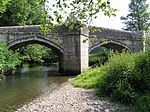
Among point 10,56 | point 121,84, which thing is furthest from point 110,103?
point 10,56

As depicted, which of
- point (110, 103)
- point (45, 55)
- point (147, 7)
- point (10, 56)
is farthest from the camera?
point (147, 7)

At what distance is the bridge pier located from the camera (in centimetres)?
1900

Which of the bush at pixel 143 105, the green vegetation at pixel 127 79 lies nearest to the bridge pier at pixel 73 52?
the green vegetation at pixel 127 79

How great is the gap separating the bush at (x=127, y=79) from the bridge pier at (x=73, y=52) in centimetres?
998

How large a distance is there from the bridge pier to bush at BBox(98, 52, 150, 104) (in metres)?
9.98

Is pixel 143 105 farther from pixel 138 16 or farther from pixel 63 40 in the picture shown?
pixel 138 16

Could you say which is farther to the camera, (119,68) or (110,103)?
(119,68)

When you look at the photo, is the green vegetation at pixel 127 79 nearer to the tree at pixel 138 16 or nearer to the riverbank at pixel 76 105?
the riverbank at pixel 76 105

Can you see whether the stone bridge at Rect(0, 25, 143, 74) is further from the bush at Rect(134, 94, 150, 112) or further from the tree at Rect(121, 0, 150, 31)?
the tree at Rect(121, 0, 150, 31)

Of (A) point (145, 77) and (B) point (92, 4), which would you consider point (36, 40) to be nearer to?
(A) point (145, 77)

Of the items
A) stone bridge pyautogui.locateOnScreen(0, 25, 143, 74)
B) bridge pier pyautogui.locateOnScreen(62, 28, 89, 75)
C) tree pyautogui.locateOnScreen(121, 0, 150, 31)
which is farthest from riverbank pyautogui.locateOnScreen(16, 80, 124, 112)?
tree pyautogui.locateOnScreen(121, 0, 150, 31)

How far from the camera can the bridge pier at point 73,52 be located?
19000 mm

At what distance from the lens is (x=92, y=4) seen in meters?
3.23

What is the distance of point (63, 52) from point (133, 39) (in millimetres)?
7111
